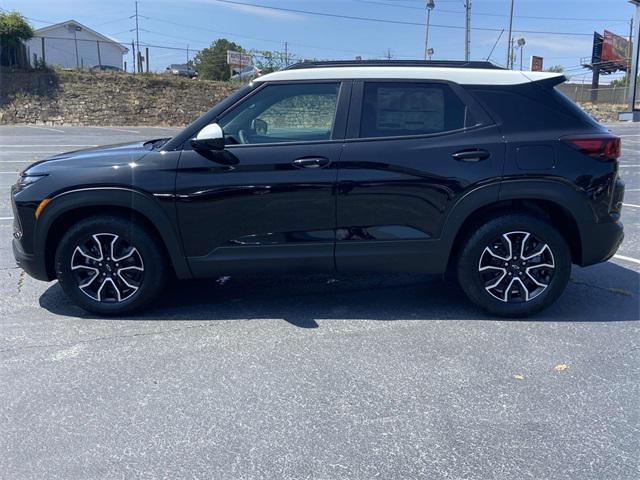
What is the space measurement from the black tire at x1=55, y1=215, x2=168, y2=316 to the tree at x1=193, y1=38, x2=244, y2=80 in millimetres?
51240

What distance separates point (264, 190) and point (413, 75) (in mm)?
1456

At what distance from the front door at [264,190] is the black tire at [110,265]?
311 mm

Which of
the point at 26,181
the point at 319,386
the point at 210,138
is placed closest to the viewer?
the point at 319,386

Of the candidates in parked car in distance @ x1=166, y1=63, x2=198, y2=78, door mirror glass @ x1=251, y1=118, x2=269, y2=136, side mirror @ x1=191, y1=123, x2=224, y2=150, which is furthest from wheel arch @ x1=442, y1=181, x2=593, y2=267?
parked car in distance @ x1=166, y1=63, x2=198, y2=78

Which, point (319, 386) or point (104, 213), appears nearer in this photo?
point (319, 386)

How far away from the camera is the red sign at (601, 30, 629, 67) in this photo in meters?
60.3

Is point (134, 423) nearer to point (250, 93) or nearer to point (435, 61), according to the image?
point (250, 93)

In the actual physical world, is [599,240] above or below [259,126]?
below

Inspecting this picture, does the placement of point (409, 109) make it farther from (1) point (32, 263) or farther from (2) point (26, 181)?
(1) point (32, 263)

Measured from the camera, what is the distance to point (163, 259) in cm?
466

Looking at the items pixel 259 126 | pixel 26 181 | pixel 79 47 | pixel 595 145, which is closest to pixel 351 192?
pixel 259 126

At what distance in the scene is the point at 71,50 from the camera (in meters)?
48.3

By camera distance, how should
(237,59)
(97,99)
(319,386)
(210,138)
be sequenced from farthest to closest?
(237,59), (97,99), (210,138), (319,386)

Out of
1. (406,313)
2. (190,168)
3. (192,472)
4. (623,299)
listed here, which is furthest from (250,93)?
(623,299)
